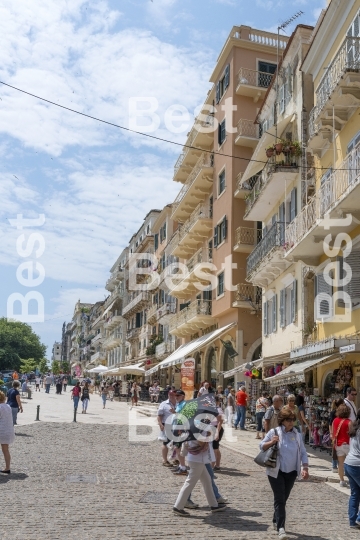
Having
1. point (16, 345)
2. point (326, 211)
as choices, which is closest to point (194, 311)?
point (326, 211)

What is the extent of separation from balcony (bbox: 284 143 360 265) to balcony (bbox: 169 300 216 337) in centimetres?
1406

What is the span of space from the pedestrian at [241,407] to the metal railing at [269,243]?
5.16 metres

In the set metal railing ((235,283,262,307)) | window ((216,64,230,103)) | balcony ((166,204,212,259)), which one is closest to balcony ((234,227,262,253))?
metal railing ((235,283,262,307))

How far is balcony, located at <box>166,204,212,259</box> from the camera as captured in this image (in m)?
37.0

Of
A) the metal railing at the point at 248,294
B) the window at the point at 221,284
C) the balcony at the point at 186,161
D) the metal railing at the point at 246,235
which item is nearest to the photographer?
the metal railing at the point at 248,294

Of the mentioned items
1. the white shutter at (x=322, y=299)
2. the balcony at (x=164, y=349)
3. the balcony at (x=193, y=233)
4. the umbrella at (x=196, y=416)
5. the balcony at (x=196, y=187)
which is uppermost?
the balcony at (x=196, y=187)

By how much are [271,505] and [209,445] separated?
1.64 meters

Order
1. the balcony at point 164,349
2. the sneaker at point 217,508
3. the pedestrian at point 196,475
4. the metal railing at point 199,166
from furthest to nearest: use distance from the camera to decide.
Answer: the balcony at point 164,349, the metal railing at point 199,166, the sneaker at point 217,508, the pedestrian at point 196,475

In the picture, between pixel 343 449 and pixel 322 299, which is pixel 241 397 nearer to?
A: pixel 322 299

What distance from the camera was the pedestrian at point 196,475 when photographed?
9.16m

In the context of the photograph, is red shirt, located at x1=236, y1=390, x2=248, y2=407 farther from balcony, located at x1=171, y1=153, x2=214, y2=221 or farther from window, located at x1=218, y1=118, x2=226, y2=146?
balcony, located at x1=171, y1=153, x2=214, y2=221

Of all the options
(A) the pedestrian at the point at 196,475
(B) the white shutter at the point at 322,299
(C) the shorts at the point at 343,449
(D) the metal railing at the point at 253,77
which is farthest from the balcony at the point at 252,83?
(A) the pedestrian at the point at 196,475

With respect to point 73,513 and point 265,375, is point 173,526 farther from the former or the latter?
point 265,375

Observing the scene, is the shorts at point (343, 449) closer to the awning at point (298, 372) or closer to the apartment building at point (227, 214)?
the awning at point (298, 372)
